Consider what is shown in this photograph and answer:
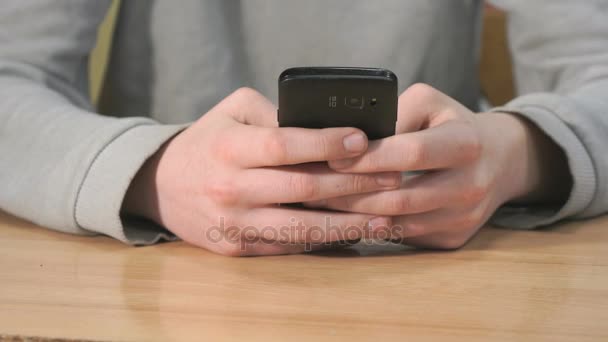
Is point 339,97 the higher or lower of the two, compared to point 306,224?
higher

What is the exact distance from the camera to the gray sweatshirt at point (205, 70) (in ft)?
1.97

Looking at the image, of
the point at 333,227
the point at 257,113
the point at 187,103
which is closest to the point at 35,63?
the point at 187,103

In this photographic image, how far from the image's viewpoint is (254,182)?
1.69 feet

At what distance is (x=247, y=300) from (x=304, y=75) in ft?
0.59

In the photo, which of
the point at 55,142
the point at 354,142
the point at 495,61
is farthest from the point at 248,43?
the point at 495,61

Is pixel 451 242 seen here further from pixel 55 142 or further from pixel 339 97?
pixel 55 142

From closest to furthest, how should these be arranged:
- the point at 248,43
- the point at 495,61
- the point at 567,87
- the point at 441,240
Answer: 1. the point at 441,240
2. the point at 567,87
3. the point at 248,43
4. the point at 495,61

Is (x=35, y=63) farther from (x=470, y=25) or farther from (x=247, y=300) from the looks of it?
(x=470, y=25)

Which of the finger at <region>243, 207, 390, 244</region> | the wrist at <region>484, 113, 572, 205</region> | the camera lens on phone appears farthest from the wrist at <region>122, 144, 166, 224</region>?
the wrist at <region>484, 113, 572, 205</region>

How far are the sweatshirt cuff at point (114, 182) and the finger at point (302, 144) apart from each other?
13 centimetres

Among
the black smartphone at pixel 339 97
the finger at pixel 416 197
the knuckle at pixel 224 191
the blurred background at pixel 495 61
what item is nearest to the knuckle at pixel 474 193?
the finger at pixel 416 197

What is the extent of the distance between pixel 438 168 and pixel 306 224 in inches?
5.1

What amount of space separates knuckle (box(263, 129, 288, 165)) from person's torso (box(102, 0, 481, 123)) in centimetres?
44

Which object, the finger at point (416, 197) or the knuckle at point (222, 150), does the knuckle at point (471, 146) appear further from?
the knuckle at point (222, 150)
